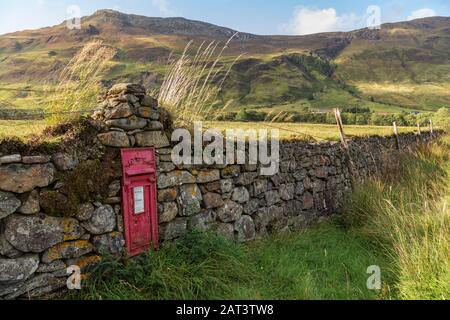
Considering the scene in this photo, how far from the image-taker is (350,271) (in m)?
4.84

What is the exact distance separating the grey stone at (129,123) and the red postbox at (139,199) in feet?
0.89

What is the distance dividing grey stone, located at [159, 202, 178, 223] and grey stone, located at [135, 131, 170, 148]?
2.41ft

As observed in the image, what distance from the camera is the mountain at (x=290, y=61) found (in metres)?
69.5

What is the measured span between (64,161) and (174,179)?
4.64 feet

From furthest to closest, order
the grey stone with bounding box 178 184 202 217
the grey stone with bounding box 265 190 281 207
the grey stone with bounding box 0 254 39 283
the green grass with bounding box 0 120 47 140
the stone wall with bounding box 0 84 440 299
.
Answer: the grey stone with bounding box 265 190 281 207
the grey stone with bounding box 178 184 202 217
the green grass with bounding box 0 120 47 140
the stone wall with bounding box 0 84 440 299
the grey stone with bounding box 0 254 39 283

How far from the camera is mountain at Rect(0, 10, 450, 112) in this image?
228ft

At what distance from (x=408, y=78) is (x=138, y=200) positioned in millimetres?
117855

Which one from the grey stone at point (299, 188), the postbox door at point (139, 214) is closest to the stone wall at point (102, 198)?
the postbox door at point (139, 214)

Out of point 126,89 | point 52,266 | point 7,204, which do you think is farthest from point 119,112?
point 52,266

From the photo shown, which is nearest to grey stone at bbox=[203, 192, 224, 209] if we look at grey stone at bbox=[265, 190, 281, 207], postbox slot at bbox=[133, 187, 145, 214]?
postbox slot at bbox=[133, 187, 145, 214]

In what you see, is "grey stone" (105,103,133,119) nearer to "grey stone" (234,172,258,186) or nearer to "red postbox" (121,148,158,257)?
"red postbox" (121,148,158,257)

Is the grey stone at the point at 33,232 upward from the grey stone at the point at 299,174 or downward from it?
upward

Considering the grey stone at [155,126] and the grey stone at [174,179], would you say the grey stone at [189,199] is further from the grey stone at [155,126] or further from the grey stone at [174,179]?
the grey stone at [155,126]

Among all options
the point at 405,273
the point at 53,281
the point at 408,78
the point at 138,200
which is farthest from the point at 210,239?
the point at 408,78
